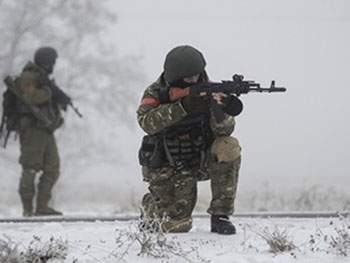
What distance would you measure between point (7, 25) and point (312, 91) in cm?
2107

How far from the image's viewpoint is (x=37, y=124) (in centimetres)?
825

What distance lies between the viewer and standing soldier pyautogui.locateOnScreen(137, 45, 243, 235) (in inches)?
193

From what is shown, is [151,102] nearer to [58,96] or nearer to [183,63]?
[183,63]

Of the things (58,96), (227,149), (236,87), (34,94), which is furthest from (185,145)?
(58,96)

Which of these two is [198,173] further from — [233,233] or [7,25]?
[7,25]

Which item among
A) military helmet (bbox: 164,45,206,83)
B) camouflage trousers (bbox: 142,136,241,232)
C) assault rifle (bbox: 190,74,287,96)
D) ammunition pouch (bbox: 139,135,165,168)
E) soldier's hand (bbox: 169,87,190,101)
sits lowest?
camouflage trousers (bbox: 142,136,241,232)

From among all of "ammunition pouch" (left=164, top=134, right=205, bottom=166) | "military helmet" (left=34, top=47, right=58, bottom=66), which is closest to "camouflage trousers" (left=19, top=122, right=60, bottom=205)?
"military helmet" (left=34, top=47, right=58, bottom=66)

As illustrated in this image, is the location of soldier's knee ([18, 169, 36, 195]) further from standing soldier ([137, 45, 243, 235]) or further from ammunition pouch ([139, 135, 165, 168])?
ammunition pouch ([139, 135, 165, 168])

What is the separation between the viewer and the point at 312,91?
37.7 metres

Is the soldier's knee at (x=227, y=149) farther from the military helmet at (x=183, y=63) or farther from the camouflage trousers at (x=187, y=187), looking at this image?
the military helmet at (x=183, y=63)

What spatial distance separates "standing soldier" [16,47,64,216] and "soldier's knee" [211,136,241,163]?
11.7 ft

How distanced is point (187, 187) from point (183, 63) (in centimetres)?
84

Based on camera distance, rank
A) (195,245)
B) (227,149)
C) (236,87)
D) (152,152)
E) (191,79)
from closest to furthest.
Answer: (195,245)
(236,87)
(227,149)
(191,79)
(152,152)

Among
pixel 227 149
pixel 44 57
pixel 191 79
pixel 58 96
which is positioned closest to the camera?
pixel 227 149
